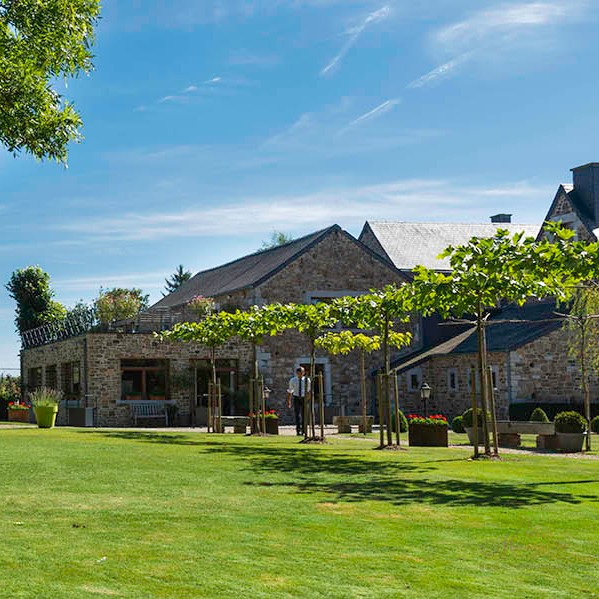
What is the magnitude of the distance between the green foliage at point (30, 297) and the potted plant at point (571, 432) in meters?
36.2

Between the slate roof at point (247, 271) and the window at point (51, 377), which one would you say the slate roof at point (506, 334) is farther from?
the window at point (51, 377)

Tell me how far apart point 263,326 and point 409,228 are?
22.8m

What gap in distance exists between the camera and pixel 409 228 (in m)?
45.3

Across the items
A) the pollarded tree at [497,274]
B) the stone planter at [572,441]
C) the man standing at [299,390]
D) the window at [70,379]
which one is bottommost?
the stone planter at [572,441]

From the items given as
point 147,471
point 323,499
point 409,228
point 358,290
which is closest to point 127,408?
point 358,290

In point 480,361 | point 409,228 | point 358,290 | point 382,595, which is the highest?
point 409,228

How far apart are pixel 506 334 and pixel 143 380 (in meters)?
13.8

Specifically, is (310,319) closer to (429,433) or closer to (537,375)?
(429,433)

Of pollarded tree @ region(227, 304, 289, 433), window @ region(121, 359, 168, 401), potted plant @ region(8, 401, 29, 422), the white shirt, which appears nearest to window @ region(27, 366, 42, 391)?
potted plant @ region(8, 401, 29, 422)

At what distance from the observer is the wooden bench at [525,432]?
1973 centimetres

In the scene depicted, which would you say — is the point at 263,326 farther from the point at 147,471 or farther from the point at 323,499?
the point at 323,499

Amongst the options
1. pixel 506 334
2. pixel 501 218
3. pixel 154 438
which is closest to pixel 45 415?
pixel 154 438

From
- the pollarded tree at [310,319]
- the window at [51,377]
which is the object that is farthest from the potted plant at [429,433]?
the window at [51,377]

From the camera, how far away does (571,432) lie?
19031 mm
